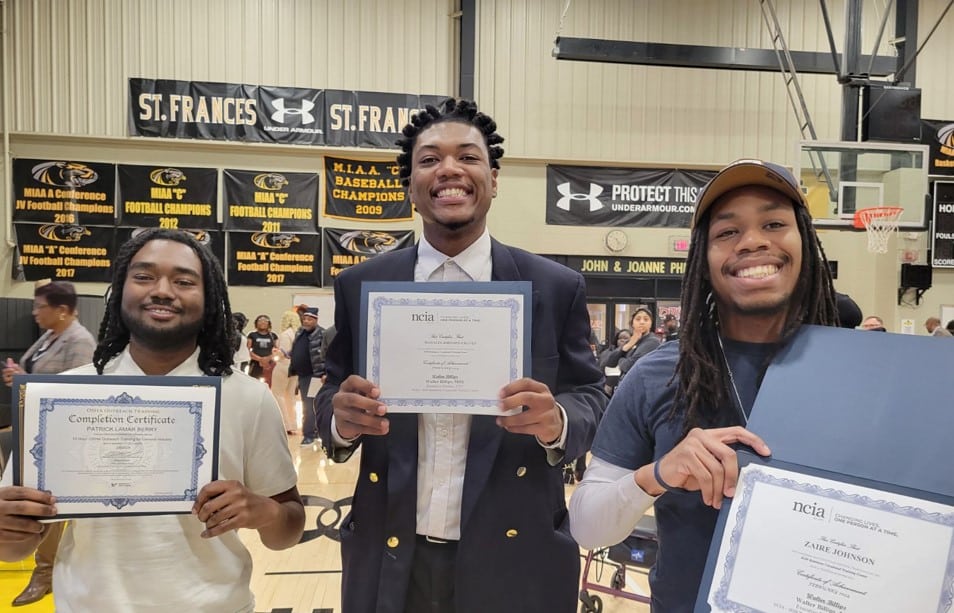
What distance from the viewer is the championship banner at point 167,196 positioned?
955 cm

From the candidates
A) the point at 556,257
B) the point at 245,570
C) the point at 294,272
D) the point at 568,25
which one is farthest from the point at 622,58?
the point at 245,570

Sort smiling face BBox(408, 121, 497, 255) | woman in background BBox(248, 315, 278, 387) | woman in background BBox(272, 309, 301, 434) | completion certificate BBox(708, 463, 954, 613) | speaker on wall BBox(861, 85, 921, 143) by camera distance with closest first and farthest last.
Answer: completion certificate BBox(708, 463, 954, 613) → smiling face BBox(408, 121, 497, 255) → speaker on wall BBox(861, 85, 921, 143) → woman in background BBox(248, 315, 278, 387) → woman in background BBox(272, 309, 301, 434)

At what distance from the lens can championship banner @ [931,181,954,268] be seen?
10789 mm

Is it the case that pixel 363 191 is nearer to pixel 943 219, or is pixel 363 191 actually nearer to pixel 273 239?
pixel 273 239

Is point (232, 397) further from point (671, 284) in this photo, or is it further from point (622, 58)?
point (671, 284)

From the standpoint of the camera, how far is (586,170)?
34.8ft

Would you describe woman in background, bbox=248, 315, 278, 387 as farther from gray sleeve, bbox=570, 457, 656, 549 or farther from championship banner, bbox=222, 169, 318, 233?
gray sleeve, bbox=570, 457, 656, 549

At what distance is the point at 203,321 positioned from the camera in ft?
5.37

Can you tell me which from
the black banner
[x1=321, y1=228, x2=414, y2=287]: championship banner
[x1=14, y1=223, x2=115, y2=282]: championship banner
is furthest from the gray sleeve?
[x1=14, y1=223, x2=115, y2=282]: championship banner

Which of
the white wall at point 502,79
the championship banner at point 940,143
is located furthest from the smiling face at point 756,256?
the championship banner at point 940,143

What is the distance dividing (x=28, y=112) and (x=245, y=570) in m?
10.9

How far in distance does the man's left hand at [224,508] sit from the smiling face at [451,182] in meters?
0.81

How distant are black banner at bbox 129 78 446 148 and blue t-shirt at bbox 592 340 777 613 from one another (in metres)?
8.82

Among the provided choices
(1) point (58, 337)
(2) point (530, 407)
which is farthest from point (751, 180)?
(1) point (58, 337)
